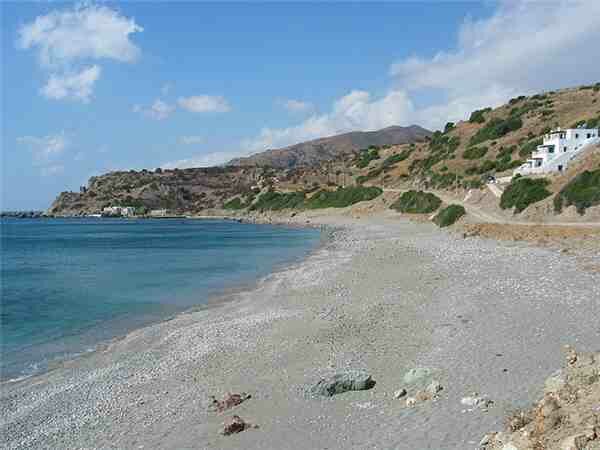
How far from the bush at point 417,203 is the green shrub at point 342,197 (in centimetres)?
1271

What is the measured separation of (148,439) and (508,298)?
499 inches

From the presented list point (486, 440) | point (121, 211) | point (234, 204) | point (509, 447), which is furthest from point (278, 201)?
point (509, 447)

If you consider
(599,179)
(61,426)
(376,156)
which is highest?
(376,156)

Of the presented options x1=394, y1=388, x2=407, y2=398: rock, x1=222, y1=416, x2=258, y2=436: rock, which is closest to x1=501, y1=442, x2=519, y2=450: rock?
x1=394, y1=388, x2=407, y2=398: rock

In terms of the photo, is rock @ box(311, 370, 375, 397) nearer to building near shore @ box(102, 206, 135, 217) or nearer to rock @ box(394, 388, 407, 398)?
rock @ box(394, 388, 407, 398)

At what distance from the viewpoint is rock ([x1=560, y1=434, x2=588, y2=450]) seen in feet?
18.9

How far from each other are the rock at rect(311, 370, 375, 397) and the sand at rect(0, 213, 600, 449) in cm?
23

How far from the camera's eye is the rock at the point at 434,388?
10120mm

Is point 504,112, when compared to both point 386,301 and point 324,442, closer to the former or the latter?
point 386,301

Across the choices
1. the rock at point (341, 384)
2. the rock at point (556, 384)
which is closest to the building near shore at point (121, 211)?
the rock at point (341, 384)

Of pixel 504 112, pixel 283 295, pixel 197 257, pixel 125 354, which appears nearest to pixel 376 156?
pixel 504 112

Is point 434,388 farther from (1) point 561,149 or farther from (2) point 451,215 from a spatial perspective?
(1) point 561,149

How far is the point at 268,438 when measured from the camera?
9516 millimetres

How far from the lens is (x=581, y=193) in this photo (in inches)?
1484
